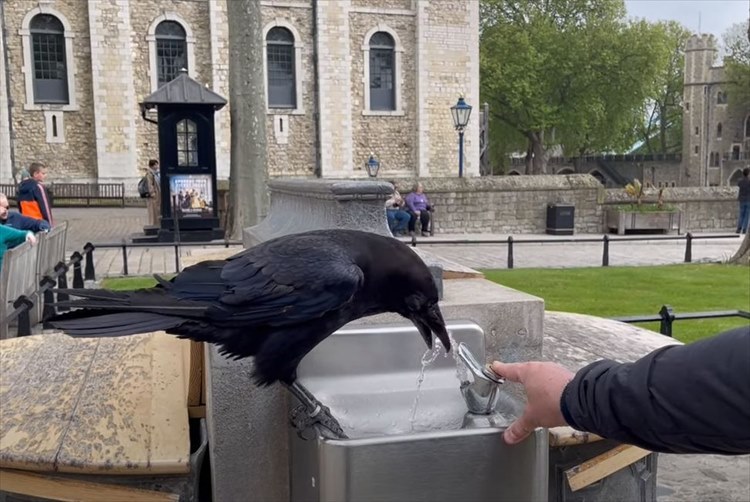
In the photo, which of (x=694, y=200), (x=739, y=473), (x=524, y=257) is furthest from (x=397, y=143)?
(x=739, y=473)

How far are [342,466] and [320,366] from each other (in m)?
0.63

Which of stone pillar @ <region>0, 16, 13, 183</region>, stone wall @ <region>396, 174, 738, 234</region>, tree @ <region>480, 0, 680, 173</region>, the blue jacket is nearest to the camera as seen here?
the blue jacket

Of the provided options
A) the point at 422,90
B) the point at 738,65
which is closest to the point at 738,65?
the point at 738,65

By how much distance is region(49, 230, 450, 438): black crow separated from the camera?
1897mm

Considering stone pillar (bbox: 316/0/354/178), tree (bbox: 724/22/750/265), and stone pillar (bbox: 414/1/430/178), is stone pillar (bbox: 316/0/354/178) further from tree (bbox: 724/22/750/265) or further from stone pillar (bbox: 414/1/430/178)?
tree (bbox: 724/22/750/265)

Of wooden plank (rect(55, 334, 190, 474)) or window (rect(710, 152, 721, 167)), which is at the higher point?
window (rect(710, 152, 721, 167))

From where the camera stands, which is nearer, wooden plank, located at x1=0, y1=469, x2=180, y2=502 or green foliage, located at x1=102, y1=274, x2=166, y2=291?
wooden plank, located at x1=0, y1=469, x2=180, y2=502

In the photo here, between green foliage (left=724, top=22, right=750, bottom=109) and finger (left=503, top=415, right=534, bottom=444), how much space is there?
2635 inches

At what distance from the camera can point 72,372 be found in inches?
117

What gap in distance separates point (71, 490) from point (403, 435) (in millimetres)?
1086

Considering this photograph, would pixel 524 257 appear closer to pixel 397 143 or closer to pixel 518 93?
pixel 397 143

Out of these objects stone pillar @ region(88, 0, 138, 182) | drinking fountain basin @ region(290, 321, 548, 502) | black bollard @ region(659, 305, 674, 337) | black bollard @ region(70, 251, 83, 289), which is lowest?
black bollard @ region(70, 251, 83, 289)

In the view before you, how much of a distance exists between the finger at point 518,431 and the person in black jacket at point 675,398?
26 cm

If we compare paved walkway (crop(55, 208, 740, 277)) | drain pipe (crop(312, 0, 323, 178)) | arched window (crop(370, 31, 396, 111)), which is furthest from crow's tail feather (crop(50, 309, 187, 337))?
arched window (crop(370, 31, 396, 111))
